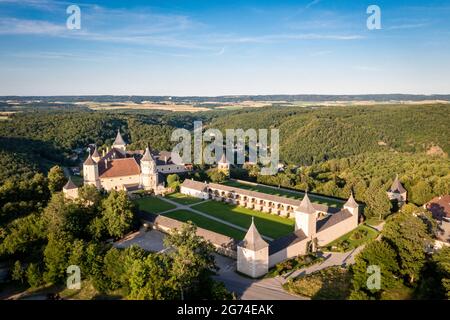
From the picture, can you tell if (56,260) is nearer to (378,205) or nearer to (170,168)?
(378,205)

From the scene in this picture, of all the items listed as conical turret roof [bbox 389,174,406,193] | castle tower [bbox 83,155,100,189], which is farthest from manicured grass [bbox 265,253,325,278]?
castle tower [bbox 83,155,100,189]

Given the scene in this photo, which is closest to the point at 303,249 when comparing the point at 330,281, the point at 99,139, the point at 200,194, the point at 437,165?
the point at 330,281

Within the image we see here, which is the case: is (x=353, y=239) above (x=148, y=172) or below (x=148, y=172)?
below

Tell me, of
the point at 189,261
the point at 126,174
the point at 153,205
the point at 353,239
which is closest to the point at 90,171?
the point at 126,174

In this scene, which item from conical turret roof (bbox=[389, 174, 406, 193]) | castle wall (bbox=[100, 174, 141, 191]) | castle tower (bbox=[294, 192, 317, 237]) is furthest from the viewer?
castle wall (bbox=[100, 174, 141, 191])

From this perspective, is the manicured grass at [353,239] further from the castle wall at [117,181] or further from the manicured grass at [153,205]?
the castle wall at [117,181]

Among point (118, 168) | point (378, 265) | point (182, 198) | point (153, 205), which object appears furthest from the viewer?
point (118, 168)

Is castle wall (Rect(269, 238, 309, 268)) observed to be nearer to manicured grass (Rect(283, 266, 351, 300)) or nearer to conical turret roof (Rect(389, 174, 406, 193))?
manicured grass (Rect(283, 266, 351, 300))
